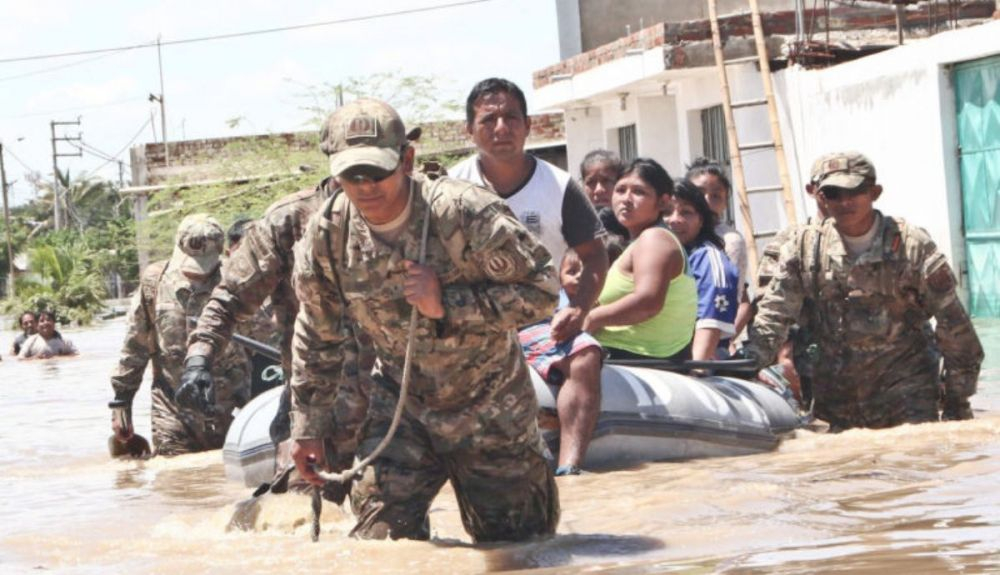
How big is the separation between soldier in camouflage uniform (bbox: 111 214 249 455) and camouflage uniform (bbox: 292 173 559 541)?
4420mm

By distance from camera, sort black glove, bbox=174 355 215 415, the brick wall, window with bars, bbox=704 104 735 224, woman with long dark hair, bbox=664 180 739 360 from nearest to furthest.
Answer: black glove, bbox=174 355 215 415, woman with long dark hair, bbox=664 180 739 360, the brick wall, window with bars, bbox=704 104 735 224

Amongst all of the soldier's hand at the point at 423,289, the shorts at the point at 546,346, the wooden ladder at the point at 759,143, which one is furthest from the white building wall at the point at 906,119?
the soldier's hand at the point at 423,289

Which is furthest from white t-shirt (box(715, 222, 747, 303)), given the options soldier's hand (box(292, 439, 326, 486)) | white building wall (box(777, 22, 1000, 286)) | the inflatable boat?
white building wall (box(777, 22, 1000, 286))

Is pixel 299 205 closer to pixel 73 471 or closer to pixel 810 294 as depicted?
pixel 810 294

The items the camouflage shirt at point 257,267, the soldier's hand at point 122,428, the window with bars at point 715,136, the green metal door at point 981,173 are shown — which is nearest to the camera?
the camouflage shirt at point 257,267

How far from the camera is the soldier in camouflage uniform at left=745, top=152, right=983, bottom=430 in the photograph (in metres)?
7.84

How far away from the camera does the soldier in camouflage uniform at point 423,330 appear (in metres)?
5.05

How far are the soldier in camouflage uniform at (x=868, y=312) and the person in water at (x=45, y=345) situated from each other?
62.2 feet

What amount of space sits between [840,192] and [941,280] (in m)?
0.59

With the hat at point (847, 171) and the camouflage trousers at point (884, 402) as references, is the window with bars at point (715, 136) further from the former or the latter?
the hat at point (847, 171)

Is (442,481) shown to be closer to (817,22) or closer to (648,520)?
(648,520)

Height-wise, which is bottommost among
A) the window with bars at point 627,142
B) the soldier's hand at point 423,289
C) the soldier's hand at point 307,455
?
the soldier's hand at point 307,455

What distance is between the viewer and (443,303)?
507 centimetres

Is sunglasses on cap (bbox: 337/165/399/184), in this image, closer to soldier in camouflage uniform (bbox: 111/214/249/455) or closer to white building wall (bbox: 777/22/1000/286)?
soldier in camouflage uniform (bbox: 111/214/249/455)
